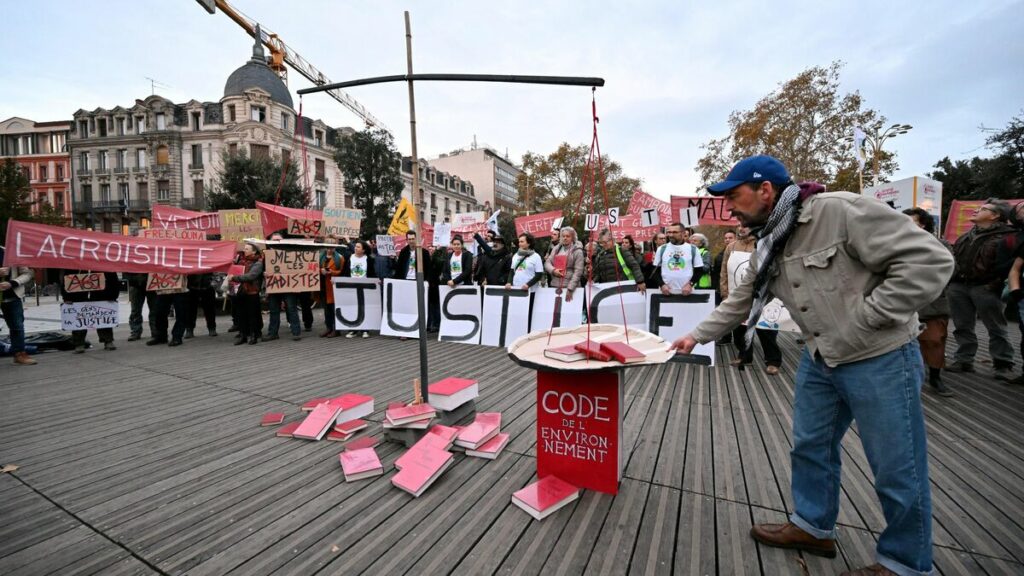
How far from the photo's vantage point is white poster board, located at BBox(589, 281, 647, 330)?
20.2 feet

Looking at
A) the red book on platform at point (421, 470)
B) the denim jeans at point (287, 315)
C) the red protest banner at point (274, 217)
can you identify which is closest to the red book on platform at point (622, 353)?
the red book on platform at point (421, 470)

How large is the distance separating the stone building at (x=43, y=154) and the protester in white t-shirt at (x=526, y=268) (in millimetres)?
64973

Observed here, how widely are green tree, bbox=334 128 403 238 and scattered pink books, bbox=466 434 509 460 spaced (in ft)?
92.5

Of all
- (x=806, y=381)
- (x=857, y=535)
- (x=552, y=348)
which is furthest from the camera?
(x=552, y=348)

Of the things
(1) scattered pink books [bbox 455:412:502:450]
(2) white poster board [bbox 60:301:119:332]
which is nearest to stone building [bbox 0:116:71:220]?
(2) white poster board [bbox 60:301:119:332]

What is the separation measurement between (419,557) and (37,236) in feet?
24.7

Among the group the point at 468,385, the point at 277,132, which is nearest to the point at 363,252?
the point at 468,385

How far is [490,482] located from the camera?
8.72ft

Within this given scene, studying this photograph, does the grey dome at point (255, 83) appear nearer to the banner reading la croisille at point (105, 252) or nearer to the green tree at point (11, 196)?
the green tree at point (11, 196)

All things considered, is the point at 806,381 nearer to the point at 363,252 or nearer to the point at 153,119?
the point at 363,252

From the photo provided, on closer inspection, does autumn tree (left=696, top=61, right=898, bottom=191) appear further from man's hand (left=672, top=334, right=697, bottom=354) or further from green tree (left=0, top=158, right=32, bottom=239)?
green tree (left=0, top=158, right=32, bottom=239)

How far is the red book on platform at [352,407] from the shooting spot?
11.3ft

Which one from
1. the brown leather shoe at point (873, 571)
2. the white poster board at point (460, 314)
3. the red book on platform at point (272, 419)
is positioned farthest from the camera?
the white poster board at point (460, 314)

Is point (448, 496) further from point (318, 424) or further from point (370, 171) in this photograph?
point (370, 171)
